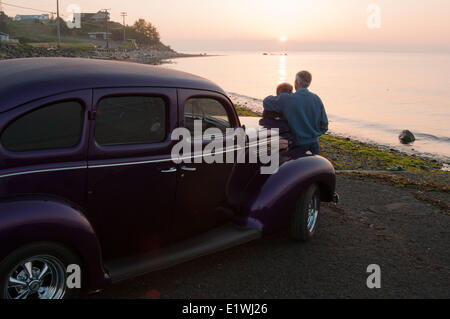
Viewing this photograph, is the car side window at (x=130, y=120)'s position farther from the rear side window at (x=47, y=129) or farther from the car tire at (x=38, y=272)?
the car tire at (x=38, y=272)

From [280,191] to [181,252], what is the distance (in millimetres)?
1292

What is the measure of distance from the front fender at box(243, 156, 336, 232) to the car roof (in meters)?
1.22

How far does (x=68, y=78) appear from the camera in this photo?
310cm

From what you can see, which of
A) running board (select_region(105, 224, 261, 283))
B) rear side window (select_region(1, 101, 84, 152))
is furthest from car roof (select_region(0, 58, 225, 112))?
running board (select_region(105, 224, 261, 283))

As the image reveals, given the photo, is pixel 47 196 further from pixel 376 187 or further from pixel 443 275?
pixel 376 187

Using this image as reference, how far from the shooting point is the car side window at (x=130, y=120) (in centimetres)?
326

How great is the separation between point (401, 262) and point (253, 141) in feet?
6.54

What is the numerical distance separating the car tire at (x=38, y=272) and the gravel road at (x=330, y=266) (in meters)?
0.58

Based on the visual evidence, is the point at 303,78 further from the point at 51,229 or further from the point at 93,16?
the point at 93,16

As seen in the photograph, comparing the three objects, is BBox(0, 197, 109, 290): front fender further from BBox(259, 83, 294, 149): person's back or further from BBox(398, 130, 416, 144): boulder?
BBox(398, 130, 416, 144): boulder

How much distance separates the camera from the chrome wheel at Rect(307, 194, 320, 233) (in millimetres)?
4969

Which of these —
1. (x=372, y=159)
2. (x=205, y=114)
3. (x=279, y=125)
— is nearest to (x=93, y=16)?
Result: (x=372, y=159)

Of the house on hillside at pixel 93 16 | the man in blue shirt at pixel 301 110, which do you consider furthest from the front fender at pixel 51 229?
the house on hillside at pixel 93 16
